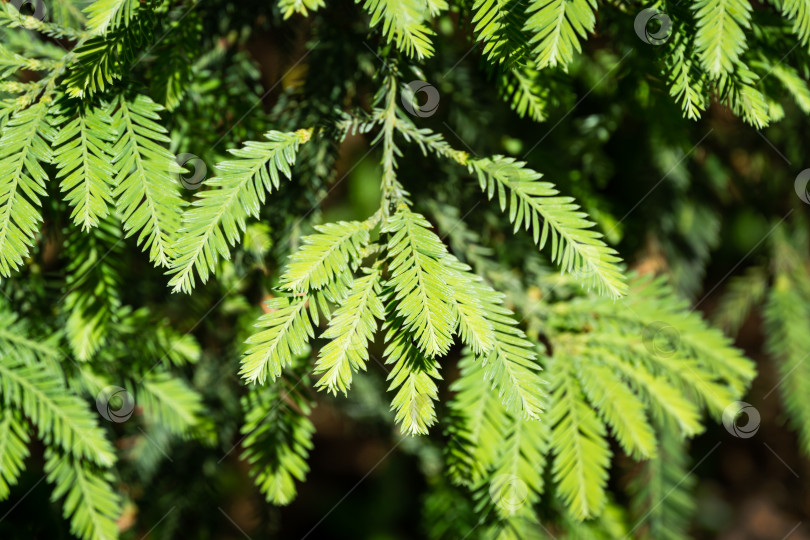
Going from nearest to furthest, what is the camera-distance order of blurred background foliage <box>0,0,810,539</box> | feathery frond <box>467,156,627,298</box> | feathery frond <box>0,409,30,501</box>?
feathery frond <box>467,156,627,298</box> < feathery frond <box>0,409,30,501</box> < blurred background foliage <box>0,0,810,539</box>

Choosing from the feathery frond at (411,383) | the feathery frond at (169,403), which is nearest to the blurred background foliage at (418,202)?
the feathery frond at (169,403)

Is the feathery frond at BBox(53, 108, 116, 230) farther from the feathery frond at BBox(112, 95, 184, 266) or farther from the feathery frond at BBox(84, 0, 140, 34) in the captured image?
the feathery frond at BBox(84, 0, 140, 34)

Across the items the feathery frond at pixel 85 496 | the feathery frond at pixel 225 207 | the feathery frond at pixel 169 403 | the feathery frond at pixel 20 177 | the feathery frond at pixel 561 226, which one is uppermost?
the feathery frond at pixel 561 226

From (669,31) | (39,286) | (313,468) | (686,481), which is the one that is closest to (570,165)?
(669,31)

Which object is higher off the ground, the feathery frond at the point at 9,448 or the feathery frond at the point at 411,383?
the feathery frond at the point at 411,383

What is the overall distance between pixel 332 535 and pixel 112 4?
2362mm

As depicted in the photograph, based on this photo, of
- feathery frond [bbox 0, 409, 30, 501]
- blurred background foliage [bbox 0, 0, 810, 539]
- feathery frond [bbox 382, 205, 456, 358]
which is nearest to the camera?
feathery frond [bbox 382, 205, 456, 358]

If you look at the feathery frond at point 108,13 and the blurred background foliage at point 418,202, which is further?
the blurred background foliage at point 418,202

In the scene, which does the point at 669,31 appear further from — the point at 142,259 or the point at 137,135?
the point at 142,259

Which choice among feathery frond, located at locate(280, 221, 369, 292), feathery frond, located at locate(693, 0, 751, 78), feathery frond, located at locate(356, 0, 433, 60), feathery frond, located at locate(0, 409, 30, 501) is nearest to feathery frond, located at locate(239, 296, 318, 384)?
feathery frond, located at locate(280, 221, 369, 292)

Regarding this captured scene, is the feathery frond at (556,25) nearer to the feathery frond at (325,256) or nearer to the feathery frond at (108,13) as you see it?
the feathery frond at (325,256)

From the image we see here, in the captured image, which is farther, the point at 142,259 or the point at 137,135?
the point at 142,259

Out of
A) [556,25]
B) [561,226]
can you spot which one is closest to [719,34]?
[556,25]

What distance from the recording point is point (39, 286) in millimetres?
1216
